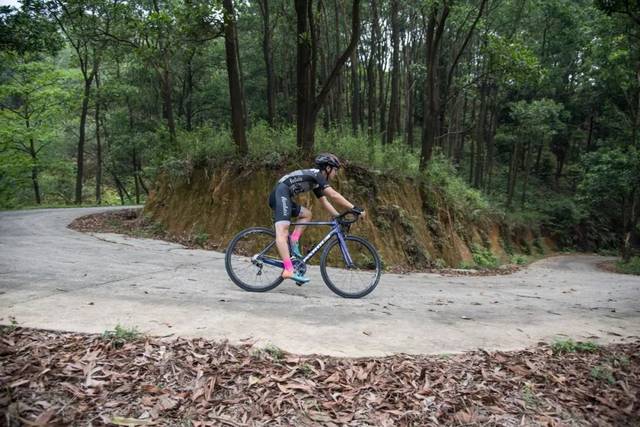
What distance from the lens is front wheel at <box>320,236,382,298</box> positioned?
20.4 feet

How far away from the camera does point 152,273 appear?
23.1 feet

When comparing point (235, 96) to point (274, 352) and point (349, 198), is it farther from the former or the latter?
point (274, 352)

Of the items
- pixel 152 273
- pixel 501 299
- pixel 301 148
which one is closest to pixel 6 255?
pixel 152 273

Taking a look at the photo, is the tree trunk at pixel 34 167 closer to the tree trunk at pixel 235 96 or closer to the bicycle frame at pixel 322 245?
the tree trunk at pixel 235 96

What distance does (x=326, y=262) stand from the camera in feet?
20.4

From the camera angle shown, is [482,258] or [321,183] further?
[482,258]

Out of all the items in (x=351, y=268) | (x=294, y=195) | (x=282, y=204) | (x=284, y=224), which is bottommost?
(x=351, y=268)

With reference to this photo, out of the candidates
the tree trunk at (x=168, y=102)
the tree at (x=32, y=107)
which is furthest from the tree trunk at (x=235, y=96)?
the tree at (x=32, y=107)

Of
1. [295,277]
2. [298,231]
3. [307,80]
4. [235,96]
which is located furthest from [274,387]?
[235,96]

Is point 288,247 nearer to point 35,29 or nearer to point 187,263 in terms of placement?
Result: point 187,263

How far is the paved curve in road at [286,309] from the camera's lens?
423 cm

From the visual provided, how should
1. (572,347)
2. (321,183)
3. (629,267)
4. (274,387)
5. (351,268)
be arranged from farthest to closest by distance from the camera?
(629,267)
(351,268)
(321,183)
(572,347)
(274,387)

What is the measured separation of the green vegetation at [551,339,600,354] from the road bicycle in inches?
102

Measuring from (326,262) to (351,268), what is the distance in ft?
1.25
